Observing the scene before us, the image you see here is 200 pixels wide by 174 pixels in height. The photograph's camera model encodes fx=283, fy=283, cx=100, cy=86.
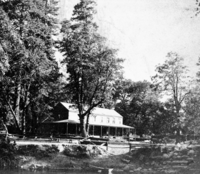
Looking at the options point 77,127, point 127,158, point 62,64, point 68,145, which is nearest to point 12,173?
point 68,145

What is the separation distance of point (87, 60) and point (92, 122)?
21.5 meters

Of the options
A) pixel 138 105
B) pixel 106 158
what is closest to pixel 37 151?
pixel 106 158

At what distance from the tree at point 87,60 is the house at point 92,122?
8.13 m

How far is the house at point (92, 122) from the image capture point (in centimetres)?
5358

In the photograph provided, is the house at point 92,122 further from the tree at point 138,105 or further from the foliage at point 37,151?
the foliage at point 37,151

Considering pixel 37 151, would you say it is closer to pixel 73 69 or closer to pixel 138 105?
pixel 73 69

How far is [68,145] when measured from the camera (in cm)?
2970

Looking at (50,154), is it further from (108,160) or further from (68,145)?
(108,160)

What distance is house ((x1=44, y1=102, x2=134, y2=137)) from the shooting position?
176ft

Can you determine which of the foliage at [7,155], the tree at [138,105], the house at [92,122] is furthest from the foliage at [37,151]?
the tree at [138,105]

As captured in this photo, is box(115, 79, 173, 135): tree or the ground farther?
box(115, 79, 173, 135): tree

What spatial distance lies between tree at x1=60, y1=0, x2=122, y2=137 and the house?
8.13m

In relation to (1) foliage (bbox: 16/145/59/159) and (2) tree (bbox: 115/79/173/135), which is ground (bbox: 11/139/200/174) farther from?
(2) tree (bbox: 115/79/173/135)

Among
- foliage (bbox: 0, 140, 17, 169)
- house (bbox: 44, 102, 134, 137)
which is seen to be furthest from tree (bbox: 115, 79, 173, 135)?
foliage (bbox: 0, 140, 17, 169)
